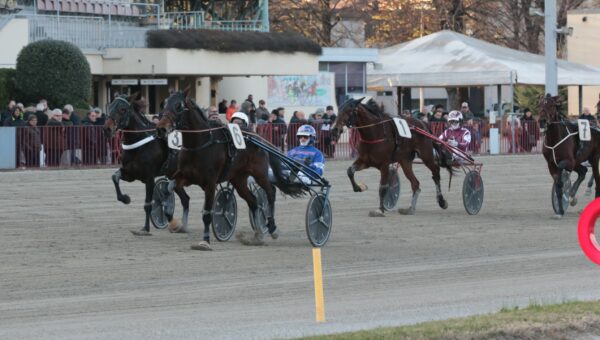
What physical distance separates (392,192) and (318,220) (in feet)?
17.5

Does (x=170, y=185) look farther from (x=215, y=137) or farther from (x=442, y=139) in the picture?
(x=442, y=139)

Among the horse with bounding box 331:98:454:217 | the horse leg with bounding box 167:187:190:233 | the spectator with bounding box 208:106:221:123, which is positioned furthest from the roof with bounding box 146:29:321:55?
the horse leg with bounding box 167:187:190:233

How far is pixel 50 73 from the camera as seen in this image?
30.5 meters

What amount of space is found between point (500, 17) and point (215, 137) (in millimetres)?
45582

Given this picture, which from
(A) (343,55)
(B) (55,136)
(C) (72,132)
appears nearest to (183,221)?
(B) (55,136)

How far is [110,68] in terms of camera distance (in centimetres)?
3662

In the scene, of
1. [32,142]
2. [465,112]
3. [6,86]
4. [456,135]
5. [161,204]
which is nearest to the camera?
[161,204]

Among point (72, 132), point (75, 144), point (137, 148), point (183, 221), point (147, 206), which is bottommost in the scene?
point (183, 221)

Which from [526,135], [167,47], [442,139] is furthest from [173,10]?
[442,139]

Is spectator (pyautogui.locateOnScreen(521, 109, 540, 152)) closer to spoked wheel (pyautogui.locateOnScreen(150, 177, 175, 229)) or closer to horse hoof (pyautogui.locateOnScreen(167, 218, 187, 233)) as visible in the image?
spoked wheel (pyautogui.locateOnScreen(150, 177, 175, 229))

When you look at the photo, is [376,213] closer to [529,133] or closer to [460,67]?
[529,133]

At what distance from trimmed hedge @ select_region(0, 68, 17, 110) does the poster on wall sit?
14592mm

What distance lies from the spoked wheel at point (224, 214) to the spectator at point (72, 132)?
11.7 meters

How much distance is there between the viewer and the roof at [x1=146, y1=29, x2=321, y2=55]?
123ft
